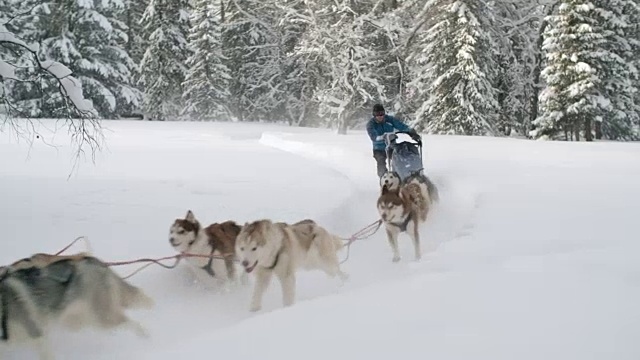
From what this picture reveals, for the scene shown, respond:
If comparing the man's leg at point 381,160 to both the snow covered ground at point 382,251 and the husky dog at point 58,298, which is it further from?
the husky dog at point 58,298

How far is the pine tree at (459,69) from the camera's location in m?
22.1

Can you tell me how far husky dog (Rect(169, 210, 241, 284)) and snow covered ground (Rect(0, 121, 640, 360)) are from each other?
0.25 m

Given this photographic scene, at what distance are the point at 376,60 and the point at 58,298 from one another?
24.7 meters

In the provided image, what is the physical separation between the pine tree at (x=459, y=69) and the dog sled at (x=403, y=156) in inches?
546

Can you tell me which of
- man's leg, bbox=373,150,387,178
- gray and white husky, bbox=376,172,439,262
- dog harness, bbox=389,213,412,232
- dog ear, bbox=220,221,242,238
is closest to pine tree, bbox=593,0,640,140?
man's leg, bbox=373,150,387,178

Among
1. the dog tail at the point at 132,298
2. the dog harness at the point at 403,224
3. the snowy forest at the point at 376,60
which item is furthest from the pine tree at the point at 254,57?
the dog tail at the point at 132,298

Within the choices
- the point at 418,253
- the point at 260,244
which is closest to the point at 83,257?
the point at 260,244

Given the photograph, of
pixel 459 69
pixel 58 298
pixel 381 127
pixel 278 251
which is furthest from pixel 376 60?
pixel 58 298

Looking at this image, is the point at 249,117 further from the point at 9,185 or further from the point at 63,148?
the point at 9,185

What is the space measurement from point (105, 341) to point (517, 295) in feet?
10.0

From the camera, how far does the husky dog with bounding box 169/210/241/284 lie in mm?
4934

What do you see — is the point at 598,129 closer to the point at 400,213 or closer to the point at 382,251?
the point at 382,251

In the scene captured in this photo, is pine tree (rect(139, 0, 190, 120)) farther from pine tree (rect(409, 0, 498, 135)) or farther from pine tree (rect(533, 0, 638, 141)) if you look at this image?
pine tree (rect(533, 0, 638, 141))

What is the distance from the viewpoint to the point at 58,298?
363 centimetres
